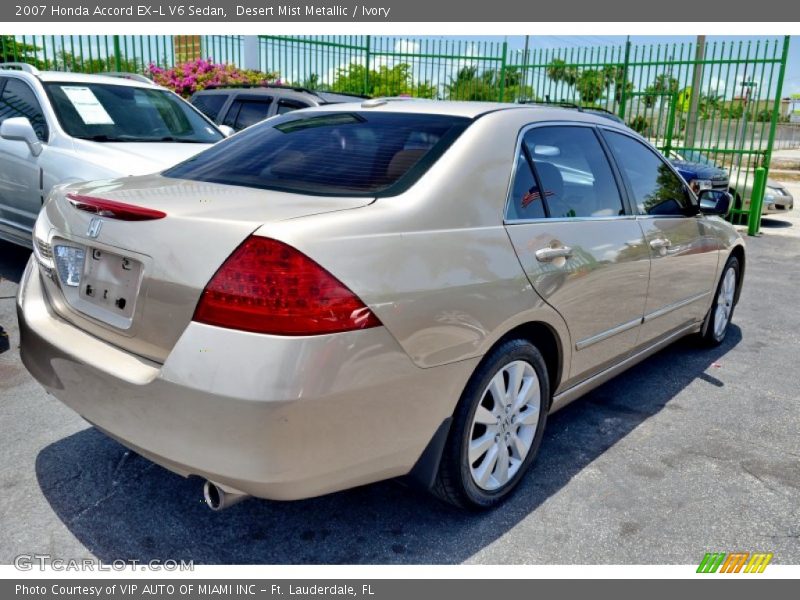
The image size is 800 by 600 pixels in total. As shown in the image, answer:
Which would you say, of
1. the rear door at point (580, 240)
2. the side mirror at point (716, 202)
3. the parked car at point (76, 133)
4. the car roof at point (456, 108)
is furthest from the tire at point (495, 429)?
the parked car at point (76, 133)

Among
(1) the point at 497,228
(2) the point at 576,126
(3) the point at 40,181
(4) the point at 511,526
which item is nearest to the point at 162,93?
(3) the point at 40,181

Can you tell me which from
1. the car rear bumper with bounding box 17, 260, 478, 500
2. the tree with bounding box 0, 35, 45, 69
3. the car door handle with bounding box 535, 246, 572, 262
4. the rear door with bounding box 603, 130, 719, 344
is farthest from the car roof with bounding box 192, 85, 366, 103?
the car rear bumper with bounding box 17, 260, 478, 500

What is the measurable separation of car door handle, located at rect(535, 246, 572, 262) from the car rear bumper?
2.19 feet

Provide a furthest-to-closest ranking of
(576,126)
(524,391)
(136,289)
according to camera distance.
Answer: (576,126), (524,391), (136,289)

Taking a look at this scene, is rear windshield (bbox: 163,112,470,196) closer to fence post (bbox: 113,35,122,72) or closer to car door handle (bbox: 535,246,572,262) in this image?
car door handle (bbox: 535,246,572,262)

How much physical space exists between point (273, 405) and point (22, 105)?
18.2ft

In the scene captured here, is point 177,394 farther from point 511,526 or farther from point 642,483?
point 642,483

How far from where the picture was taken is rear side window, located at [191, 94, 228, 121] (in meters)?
9.22

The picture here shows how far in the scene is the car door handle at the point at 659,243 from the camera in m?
3.72

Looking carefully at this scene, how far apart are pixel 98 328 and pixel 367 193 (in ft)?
3.48

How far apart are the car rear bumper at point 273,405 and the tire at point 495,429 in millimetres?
180

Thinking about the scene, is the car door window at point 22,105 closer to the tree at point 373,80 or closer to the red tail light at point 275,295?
the red tail light at point 275,295

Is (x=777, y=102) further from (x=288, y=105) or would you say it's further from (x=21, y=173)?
(x=21, y=173)

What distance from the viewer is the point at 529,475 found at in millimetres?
3186
